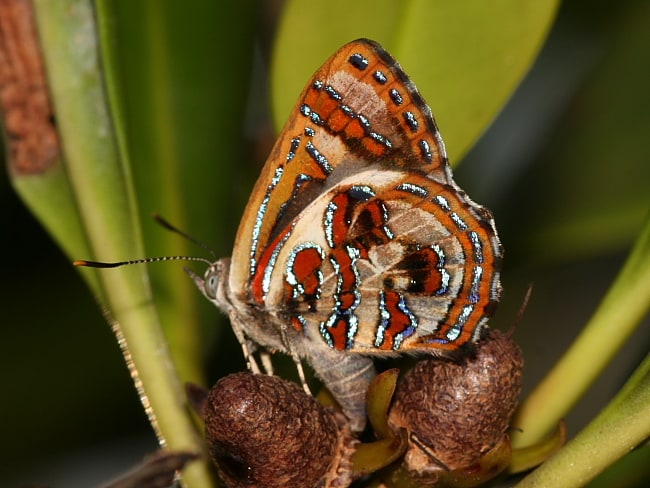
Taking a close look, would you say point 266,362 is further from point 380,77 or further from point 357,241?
point 380,77

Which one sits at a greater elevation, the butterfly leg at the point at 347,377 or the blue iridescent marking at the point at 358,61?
the blue iridescent marking at the point at 358,61

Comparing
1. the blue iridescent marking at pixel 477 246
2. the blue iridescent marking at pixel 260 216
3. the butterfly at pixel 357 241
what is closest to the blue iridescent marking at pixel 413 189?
the butterfly at pixel 357 241

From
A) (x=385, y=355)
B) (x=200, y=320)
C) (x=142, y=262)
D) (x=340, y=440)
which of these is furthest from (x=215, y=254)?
(x=340, y=440)

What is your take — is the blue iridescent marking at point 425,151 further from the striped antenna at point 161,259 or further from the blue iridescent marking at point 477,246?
the striped antenna at point 161,259

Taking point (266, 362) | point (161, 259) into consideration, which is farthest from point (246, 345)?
point (161, 259)

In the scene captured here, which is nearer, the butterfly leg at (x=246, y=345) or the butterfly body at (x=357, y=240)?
the butterfly body at (x=357, y=240)

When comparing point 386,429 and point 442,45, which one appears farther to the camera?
point 442,45

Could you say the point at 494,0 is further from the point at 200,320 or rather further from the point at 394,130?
the point at 200,320

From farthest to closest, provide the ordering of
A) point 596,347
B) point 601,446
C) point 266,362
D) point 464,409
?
point 266,362 < point 596,347 < point 464,409 < point 601,446
